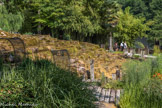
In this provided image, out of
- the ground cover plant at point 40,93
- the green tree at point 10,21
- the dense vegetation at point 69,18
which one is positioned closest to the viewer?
the ground cover plant at point 40,93

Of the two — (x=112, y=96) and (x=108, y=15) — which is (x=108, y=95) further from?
(x=108, y=15)

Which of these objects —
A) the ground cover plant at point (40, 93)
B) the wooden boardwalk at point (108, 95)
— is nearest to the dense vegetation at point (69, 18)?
the wooden boardwalk at point (108, 95)

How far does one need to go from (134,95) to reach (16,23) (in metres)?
14.3

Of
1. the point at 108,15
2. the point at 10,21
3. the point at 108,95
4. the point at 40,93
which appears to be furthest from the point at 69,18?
the point at 40,93

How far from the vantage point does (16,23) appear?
634 inches

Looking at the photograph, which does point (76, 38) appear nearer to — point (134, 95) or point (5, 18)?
point (5, 18)

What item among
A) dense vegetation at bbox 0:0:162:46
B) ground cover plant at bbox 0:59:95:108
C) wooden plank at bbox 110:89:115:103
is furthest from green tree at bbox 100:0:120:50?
ground cover plant at bbox 0:59:95:108

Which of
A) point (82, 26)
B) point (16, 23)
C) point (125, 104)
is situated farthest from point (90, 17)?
point (125, 104)

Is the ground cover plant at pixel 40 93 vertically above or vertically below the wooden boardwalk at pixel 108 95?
above

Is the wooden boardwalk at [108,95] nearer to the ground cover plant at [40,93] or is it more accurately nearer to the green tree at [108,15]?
the ground cover plant at [40,93]

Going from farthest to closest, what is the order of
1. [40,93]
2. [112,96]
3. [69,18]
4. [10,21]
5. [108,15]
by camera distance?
[108,15], [69,18], [10,21], [112,96], [40,93]

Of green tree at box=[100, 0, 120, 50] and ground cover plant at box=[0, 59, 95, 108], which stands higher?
green tree at box=[100, 0, 120, 50]

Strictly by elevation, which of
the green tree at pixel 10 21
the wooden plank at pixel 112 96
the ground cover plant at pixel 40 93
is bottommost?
the wooden plank at pixel 112 96

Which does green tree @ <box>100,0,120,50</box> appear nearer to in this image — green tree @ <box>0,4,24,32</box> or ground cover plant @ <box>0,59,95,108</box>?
green tree @ <box>0,4,24,32</box>
